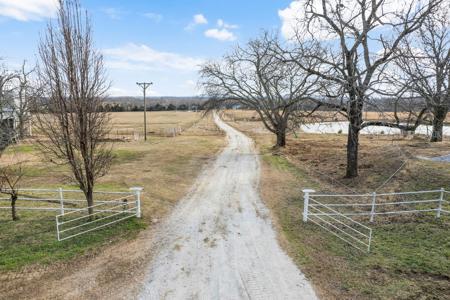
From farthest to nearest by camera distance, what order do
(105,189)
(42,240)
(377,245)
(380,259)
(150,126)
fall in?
(150,126)
(105,189)
(42,240)
(377,245)
(380,259)

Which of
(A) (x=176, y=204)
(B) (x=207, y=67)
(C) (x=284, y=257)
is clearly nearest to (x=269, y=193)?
(A) (x=176, y=204)

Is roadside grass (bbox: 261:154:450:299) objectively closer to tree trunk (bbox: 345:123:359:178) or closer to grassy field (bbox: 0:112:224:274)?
grassy field (bbox: 0:112:224:274)

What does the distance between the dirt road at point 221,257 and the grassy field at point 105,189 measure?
49.3 inches

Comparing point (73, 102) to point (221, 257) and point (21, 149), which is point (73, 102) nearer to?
point (221, 257)

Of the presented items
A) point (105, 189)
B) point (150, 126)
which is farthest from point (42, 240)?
point (150, 126)

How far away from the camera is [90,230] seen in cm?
962

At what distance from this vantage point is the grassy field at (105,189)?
8445 millimetres

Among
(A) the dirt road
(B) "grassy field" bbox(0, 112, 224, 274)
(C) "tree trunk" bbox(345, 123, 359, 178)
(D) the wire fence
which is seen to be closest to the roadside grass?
(A) the dirt road

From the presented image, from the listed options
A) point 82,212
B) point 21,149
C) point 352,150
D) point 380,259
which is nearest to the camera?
point 380,259

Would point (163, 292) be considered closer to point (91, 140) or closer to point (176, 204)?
point (91, 140)

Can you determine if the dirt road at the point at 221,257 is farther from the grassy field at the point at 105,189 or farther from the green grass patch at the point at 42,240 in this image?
the green grass patch at the point at 42,240

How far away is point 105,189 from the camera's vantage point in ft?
50.0

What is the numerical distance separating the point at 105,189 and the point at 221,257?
9.05 meters

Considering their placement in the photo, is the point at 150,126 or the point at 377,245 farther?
the point at 150,126
